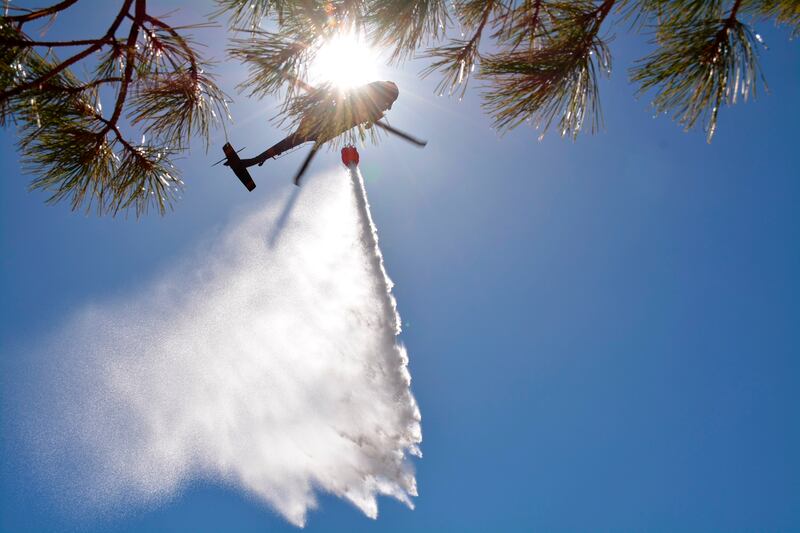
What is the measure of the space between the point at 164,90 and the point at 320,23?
1.49m

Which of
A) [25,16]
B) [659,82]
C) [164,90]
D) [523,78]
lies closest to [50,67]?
[25,16]

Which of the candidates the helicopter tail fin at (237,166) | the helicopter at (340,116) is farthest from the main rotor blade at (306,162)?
the helicopter tail fin at (237,166)

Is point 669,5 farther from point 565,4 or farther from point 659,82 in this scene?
point 565,4

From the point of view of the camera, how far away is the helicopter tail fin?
4508mm

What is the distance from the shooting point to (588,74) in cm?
313

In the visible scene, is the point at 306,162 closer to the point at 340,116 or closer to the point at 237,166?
the point at 340,116

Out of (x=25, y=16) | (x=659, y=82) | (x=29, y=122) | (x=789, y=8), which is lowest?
(x=659, y=82)

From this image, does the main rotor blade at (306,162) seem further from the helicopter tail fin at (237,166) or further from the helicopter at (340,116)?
the helicopter tail fin at (237,166)

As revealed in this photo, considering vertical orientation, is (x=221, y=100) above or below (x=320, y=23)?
above

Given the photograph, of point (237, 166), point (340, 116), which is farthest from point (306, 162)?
point (237, 166)

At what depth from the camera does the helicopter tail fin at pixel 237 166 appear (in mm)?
4508

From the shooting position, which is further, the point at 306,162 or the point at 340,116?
the point at 306,162

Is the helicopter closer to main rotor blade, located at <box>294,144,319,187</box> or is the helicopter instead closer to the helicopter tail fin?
main rotor blade, located at <box>294,144,319,187</box>

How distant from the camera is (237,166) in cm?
462
